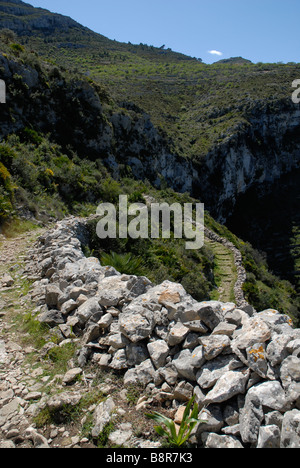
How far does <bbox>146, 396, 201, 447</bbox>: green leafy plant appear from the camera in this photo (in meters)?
2.23

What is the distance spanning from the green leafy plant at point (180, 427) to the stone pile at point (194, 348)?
71mm

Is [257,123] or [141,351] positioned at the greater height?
[257,123]

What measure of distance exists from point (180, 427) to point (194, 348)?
79 cm

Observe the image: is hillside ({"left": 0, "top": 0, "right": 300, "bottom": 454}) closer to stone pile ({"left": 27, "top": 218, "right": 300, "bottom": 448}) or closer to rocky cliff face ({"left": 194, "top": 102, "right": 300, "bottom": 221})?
stone pile ({"left": 27, "top": 218, "right": 300, "bottom": 448})

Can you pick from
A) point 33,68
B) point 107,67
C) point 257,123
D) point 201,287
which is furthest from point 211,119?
point 201,287

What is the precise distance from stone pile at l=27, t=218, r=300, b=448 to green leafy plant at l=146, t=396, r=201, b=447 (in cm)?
7

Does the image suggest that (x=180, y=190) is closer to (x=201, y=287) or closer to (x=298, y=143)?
(x=201, y=287)

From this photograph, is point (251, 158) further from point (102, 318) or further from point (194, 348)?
point (194, 348)

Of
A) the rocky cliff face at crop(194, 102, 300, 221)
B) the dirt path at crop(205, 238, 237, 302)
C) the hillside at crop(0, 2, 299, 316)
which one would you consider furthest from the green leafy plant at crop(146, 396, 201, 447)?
the rocky cliff face at crop(194, 102, 300, 221)

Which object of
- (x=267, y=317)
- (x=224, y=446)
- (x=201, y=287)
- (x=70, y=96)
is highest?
(x=70, y=96)

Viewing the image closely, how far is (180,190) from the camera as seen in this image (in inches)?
1751

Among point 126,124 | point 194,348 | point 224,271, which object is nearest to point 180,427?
point 194,348

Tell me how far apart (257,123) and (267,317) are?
65892 millimetres

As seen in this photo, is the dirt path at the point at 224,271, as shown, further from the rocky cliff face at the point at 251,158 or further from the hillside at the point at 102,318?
the rocky cliff face at the point at 251,158
